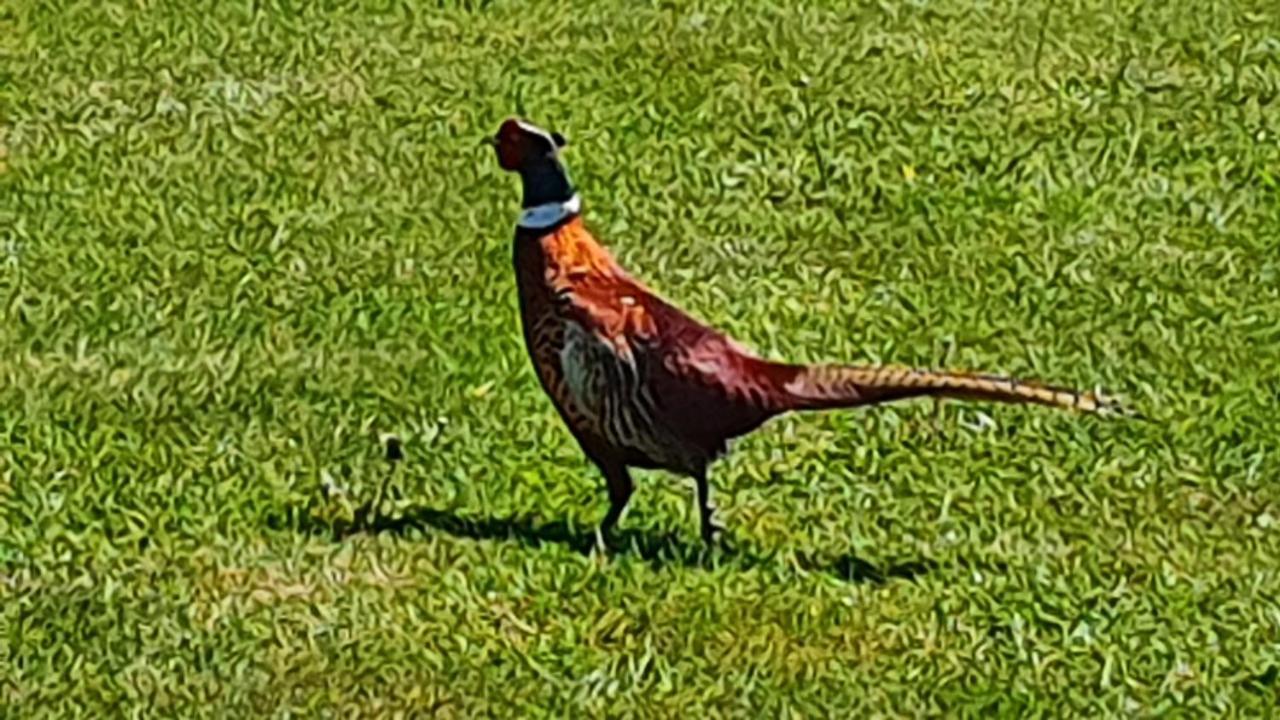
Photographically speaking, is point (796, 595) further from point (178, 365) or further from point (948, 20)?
point (948, 20)

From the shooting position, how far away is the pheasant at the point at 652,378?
5.56m

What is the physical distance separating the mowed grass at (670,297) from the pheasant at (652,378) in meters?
0.29

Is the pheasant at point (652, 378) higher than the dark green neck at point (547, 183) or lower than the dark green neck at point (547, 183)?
lower

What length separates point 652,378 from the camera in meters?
5.59

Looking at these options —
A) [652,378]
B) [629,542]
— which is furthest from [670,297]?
[652,378]

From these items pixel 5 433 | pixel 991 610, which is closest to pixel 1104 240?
pixel 991 610

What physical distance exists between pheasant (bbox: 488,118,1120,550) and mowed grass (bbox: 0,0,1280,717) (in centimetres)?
29

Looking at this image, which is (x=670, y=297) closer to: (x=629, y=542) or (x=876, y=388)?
(x=629, y=542)

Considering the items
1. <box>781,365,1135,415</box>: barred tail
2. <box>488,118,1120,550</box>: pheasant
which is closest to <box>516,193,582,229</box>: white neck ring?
<box>488,118,1120,550</box>: pheasant

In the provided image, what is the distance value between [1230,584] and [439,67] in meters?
4.15

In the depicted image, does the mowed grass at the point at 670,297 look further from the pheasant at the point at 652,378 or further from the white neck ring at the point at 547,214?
the white neck ring at the point at 547,214

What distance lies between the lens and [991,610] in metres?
5.69

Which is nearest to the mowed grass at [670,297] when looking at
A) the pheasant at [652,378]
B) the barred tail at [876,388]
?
the pheasant at [652,378]

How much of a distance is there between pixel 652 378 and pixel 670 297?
1.96m
